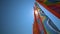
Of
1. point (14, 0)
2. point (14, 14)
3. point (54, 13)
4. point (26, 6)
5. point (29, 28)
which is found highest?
point (14, 0)

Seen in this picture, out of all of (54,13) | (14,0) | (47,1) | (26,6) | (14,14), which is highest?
(14,0)

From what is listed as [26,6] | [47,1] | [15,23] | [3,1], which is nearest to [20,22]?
[15,23]

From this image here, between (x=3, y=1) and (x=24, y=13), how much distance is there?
23.5 inches

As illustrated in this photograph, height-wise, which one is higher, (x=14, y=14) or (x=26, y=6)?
(x=26, y=6)

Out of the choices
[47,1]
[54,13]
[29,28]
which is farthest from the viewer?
[29,28]

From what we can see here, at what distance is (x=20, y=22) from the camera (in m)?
2.38

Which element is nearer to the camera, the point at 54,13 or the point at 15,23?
the point at 54,13

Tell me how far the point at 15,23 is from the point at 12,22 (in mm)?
83

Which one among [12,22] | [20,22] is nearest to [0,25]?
[12,22]

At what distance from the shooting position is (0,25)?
2381 mm

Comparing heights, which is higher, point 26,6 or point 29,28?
point 26,6

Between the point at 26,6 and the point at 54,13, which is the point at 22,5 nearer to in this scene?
the point at 26,6

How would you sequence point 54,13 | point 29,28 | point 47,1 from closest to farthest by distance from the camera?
point 54,13, point 47,1, point 29,28

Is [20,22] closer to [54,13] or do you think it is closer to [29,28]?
[29,28]
